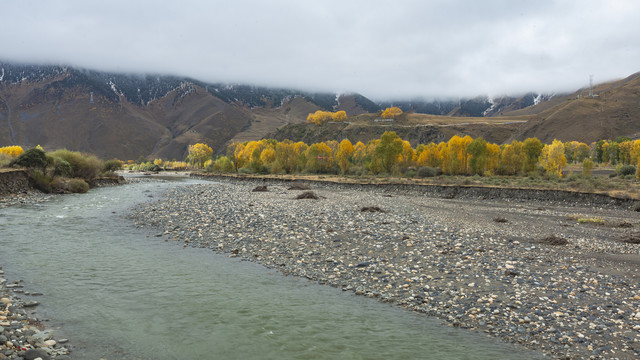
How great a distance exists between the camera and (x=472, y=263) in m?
15.8

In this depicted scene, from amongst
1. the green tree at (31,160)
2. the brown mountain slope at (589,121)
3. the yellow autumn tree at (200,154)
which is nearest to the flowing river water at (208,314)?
the green tree at (31,160)

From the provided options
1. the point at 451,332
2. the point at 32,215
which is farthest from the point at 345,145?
the point at 451,332

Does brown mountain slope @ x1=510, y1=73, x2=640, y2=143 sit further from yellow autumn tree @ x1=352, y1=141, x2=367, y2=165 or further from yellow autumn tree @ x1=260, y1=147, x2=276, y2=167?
yellow autumn tree @ x1=260, y1=147, x2=276, y2=167

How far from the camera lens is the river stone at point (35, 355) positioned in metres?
7.63

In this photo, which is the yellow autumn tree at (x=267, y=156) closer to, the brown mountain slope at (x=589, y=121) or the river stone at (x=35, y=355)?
the river stone at (x=35, y=355)

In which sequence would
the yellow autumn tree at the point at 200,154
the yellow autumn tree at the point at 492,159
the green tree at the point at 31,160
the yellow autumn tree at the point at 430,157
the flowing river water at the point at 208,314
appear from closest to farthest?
1. the flowing river water at the point at 208,314
2. the green tree at the point at 31,160
3. the yellow autumn tree at the point at 492,159
4. the yellow autumn tree at the point at 430,157
5. the yellow autumn tree at the point at 200,154

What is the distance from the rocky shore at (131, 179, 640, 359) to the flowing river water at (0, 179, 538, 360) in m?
1.14

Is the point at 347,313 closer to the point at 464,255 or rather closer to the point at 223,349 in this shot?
the point at 223,349

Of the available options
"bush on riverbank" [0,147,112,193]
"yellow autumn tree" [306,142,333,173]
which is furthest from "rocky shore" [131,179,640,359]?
"yellow autumn tree" [306,142,333,173]

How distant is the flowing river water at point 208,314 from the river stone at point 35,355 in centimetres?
61

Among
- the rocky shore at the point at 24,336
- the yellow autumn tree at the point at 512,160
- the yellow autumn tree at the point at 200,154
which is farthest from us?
the yellow autumn tree at the point at 200,154

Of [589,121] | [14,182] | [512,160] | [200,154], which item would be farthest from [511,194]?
[589,121]

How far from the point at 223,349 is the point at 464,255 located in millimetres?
12029

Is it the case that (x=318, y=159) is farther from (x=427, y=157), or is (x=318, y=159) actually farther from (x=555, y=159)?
(x=555, y=159)
